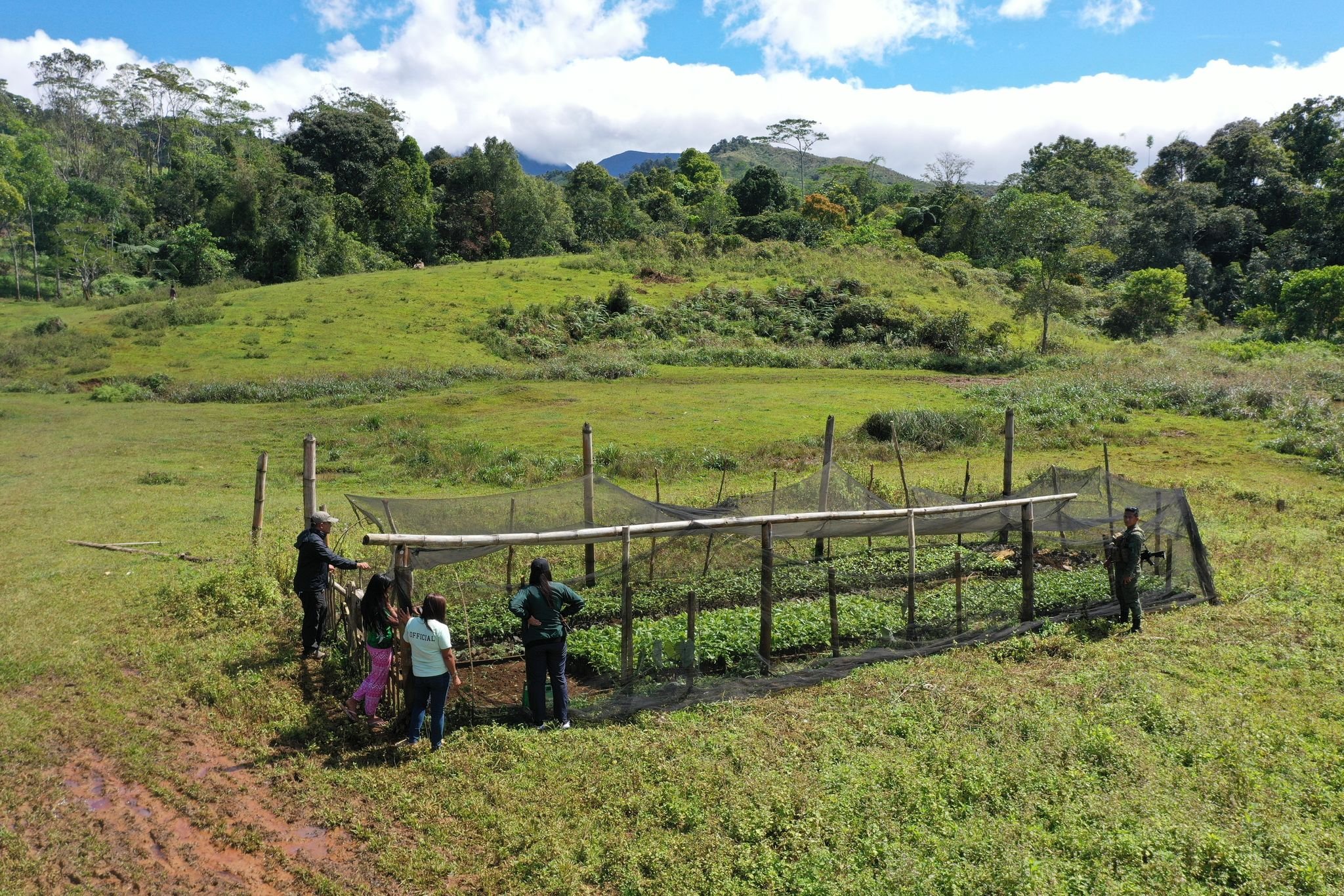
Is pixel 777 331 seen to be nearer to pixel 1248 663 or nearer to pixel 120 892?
pixel 1248 663

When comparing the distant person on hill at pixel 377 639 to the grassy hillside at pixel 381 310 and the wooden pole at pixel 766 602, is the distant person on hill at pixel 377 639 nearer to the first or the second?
the wooden pole at pixel 766 602

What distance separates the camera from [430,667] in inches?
311

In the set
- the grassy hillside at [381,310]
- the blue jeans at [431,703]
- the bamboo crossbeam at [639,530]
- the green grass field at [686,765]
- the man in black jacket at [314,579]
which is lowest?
the green grass field at [686,765]

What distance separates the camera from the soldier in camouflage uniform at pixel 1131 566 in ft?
38.5

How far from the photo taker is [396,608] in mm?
8625

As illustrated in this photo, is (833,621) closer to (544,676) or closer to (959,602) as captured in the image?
(959,602)

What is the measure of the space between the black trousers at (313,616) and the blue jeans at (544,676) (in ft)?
9.89

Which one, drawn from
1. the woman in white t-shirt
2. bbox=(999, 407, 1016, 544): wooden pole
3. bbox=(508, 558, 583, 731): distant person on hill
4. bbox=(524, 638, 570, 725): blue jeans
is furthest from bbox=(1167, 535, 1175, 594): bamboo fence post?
the woman in white t-shirt

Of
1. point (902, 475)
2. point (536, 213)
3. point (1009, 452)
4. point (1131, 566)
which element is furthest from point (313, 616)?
point (536, 213)

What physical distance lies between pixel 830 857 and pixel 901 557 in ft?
31.2

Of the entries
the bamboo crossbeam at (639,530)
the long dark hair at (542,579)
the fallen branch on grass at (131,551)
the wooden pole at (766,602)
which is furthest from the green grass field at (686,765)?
the bamboo crossbeam at (639,530)

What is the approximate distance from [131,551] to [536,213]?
58.8m

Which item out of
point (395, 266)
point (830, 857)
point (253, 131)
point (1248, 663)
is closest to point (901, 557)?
point (1248, 663)

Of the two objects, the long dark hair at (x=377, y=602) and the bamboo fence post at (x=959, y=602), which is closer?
the long dark hair at (x=377, y=602)
